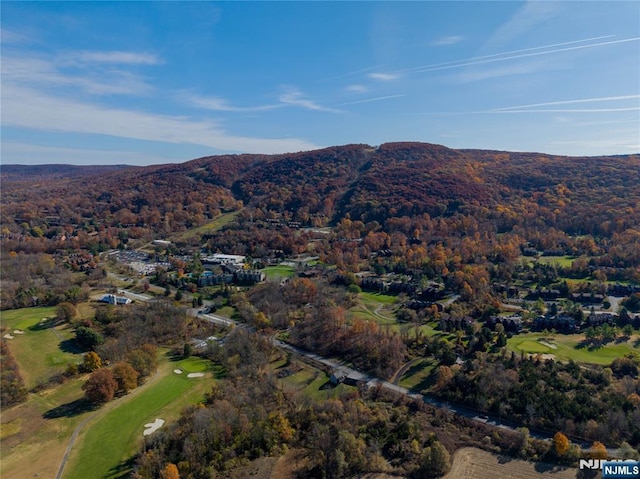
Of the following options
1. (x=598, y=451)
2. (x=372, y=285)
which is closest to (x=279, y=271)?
(x=372, y=285)

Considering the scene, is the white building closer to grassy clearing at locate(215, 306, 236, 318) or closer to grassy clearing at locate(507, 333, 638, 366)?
grassy clearing at locate(215, 306, 236, 318)

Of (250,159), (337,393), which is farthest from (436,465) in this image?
(250,159)

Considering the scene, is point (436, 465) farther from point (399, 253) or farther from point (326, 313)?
point (399, 253)

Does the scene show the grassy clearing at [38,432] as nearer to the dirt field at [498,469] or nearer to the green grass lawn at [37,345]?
the green grass lawn at [37,345]

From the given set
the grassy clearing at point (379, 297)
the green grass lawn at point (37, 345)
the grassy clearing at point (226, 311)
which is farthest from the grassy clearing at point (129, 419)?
the grassy clearing at point (379, 297)

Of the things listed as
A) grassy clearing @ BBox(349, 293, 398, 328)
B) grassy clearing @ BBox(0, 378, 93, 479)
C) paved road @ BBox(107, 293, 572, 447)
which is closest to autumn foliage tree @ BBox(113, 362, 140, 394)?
grassy clearing @ BBox(0, 378, 93, 479)
